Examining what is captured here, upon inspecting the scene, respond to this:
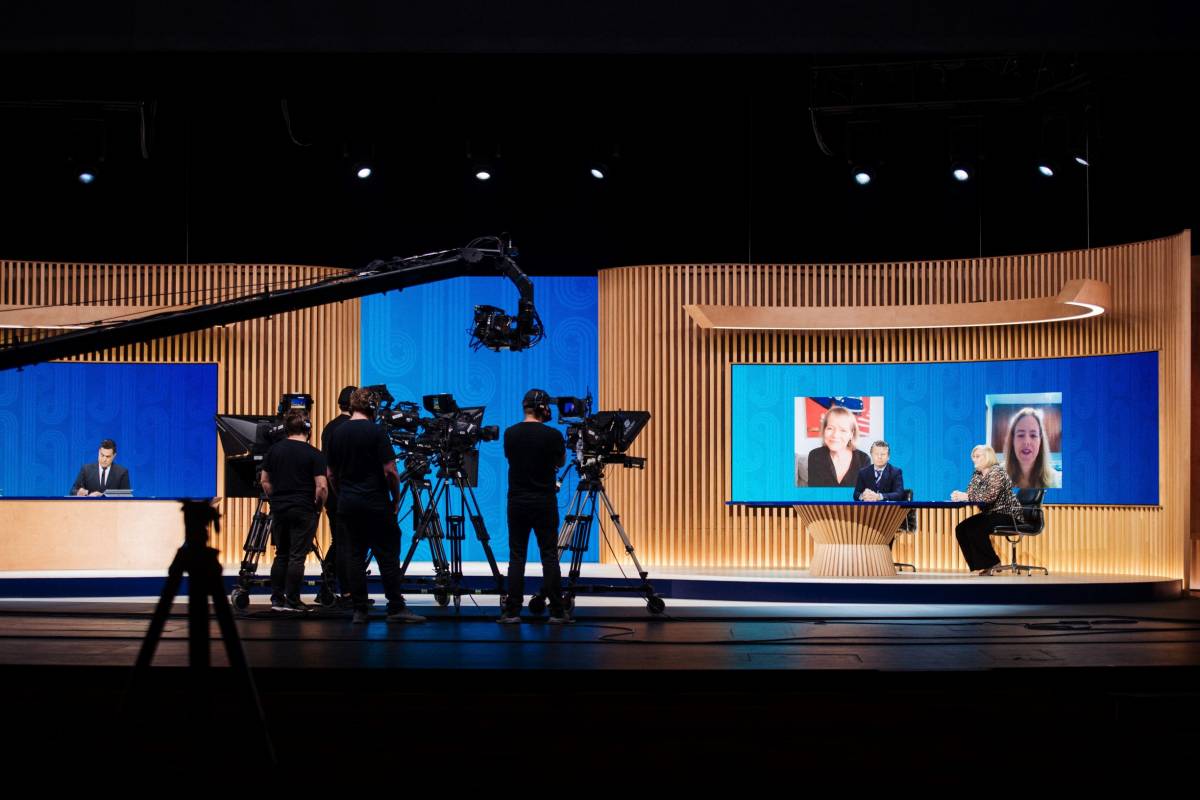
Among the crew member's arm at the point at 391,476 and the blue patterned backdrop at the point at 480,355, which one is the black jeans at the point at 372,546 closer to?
the crew member's arm at the point at 391,476

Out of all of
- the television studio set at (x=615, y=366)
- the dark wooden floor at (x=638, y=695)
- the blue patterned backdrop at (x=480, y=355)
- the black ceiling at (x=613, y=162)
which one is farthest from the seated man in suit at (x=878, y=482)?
the dark wooden floor at (x=638, y=695)

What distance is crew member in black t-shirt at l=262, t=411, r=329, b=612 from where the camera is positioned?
26.5 feet

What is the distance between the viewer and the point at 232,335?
12.6m

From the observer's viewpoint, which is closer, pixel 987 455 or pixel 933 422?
pixel 987 455

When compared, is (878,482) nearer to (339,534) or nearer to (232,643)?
(339,534)

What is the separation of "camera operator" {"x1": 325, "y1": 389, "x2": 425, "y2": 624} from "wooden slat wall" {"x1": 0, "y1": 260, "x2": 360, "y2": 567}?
4.82m

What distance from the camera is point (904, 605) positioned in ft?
31.3

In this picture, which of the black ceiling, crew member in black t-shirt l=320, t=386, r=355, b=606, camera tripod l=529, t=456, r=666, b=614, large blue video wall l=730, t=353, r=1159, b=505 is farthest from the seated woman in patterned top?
crew member in black t-shirt l=320, t=386, r=355, b=606

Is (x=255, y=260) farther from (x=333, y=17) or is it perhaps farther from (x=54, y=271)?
(x=333, y=17)

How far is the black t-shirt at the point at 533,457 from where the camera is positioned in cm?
757

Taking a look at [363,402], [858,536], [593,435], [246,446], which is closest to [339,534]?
[363,402]

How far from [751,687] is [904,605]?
413 cm

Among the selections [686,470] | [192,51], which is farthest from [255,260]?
[192,51]

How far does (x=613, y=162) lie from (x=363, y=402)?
4.96m
